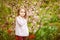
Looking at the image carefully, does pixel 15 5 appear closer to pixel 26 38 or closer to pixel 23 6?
pixel 23 6

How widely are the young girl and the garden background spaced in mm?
103

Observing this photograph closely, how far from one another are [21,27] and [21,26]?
1 centimetres

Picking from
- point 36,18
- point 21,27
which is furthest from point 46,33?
point 21,27

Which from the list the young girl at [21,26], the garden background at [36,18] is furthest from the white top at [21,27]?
the garden background at [36,18]

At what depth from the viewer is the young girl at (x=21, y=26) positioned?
3.96m

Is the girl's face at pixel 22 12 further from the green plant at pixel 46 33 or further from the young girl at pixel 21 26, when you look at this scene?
the green plant at pixel 46 33

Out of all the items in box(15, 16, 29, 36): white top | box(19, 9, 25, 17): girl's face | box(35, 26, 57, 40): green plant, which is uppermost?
box(19, 9, 25, 17): girl's face

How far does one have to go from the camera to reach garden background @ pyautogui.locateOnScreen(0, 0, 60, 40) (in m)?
4.08

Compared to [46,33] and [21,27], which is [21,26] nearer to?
[21,27]

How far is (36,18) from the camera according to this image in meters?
4.19

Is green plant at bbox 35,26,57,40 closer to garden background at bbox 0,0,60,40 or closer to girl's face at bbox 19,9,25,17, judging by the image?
garden background at bbox 0,0,60,40

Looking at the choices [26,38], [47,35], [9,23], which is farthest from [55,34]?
[9,23]

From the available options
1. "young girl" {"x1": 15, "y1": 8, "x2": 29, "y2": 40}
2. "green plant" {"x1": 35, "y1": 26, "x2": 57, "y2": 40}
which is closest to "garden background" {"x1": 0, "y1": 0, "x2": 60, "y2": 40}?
"green plant" {"x1": 35, "y1": 26, "x2": 57, "y2": 40}

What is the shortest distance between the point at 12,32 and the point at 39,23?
0.40 metres
